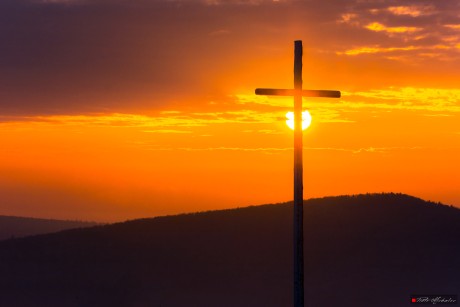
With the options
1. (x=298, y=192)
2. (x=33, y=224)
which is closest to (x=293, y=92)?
(x=298, y=192)

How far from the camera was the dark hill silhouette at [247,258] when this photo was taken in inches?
1399

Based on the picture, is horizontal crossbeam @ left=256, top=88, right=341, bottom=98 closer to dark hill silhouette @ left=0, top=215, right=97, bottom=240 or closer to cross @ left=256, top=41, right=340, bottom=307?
cross @ left=256, top=41, right=340, bottom=307

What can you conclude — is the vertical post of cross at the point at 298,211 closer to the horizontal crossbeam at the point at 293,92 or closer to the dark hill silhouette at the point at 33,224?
the horizontal crossbeam at the point at 293,92

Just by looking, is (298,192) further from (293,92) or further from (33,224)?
(33,224)

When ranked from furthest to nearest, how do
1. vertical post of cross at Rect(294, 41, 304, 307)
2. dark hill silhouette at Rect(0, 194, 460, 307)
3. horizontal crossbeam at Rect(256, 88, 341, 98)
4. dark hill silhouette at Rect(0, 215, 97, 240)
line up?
1. dark hill silhouette at Rect(0, 215, 97, 240)
2. dark hill silhouette at Rect(0, 194, 460, 307)
3. horizontal crossbeam at Rect(256, 88, 341, 98)
4. vertical post of cross at Rect(294, 41, 304, 307)

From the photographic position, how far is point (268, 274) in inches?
1507

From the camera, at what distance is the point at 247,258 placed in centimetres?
4066

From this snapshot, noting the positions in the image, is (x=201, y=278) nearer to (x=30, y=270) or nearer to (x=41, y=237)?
(x=30, y=270)

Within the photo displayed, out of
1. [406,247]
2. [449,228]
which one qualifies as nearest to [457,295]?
[406,247]

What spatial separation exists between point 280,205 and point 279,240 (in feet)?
23.2

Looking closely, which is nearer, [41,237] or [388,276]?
[388,276]

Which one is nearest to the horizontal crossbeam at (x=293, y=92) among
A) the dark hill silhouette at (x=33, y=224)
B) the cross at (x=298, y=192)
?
the cross at (x=298, y=192)

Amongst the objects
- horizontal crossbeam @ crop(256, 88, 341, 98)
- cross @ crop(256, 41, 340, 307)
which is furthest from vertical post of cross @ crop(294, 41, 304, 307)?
horizontal crossbeam @ crop(256, 88, 341, 98)

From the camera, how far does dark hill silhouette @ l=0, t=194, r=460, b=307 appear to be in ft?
117
